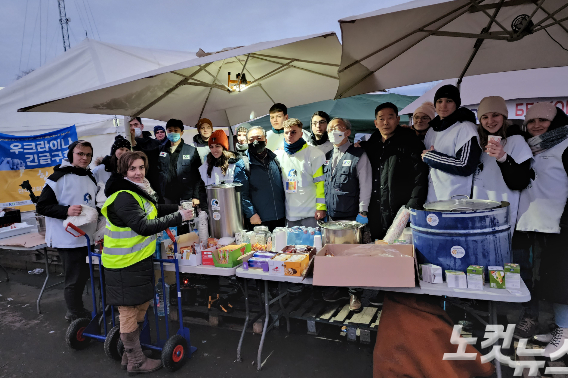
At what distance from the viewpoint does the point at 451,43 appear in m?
3.74

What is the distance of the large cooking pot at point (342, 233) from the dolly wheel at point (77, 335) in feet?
8.72

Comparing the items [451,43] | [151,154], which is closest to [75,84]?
[151,154]

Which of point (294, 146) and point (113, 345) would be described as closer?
point (113, 345)

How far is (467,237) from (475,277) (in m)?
0.27

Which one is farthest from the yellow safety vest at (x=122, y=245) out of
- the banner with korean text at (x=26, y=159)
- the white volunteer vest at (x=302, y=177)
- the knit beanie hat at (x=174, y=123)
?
the banner with korean text at (x=26, y=159)

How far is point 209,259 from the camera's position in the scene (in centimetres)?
311

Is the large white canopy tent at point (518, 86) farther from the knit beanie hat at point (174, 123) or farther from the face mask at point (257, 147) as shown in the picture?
the knit beanie hat at point (174, 123)

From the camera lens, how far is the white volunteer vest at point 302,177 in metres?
3.84

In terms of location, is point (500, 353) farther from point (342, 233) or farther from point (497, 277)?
point (342, 233)

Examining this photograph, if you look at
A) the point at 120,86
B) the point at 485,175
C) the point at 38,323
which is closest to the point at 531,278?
the point at 485,175

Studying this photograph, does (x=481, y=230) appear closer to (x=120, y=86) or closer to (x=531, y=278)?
(x=531, y=278)

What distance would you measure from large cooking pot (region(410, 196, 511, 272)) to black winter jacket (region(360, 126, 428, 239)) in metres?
0.86

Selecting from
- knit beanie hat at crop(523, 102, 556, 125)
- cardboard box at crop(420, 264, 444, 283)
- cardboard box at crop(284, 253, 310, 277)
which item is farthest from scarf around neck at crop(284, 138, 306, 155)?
knit beanie hat at crop(523, 102, 556, 125)

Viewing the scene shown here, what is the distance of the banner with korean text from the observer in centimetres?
659
